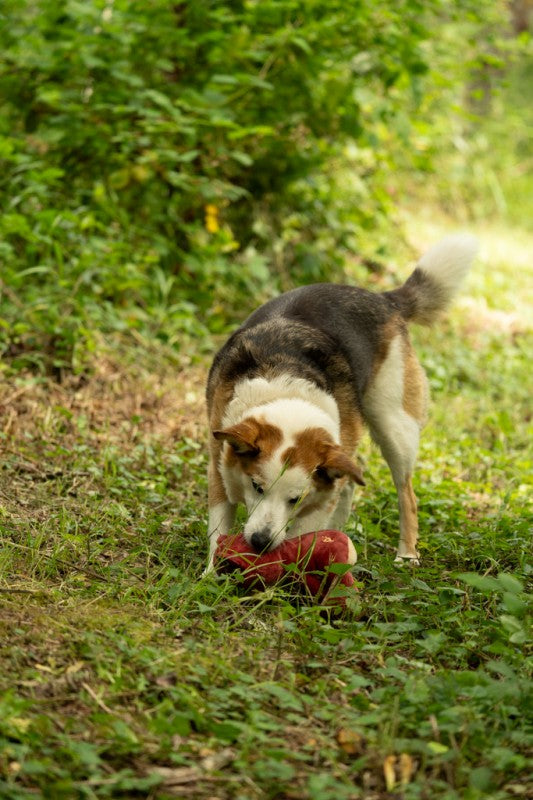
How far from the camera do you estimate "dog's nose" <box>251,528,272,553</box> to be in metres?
4.03

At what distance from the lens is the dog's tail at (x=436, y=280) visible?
18.3 feet

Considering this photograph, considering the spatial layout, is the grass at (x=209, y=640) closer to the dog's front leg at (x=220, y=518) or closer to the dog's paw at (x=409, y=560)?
the dog's paw at (x=409, y=560)

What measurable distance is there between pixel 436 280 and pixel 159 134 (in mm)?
2762

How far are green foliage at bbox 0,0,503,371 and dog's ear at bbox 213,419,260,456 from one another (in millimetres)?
2280

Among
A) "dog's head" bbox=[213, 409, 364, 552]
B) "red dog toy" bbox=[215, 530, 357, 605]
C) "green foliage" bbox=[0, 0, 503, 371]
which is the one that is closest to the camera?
"red dog toy" bbox=[215, 530, 357, 605]

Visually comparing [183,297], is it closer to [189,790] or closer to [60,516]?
[60,516]

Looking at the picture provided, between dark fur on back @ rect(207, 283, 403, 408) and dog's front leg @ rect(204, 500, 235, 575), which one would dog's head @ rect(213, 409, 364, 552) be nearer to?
dog's front leg @ rect(204, 500, 235, 575)

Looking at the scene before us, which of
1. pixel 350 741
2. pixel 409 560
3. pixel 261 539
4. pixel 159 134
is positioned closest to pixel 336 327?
pixel 409 560

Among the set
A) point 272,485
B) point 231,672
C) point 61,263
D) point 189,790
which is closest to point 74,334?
point 61,263

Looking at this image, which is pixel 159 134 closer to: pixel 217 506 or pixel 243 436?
pixel 217 506

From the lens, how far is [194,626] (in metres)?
3.55

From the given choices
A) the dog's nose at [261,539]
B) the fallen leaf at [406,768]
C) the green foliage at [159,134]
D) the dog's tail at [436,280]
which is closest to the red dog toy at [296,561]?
the dog's nose at [261,539]

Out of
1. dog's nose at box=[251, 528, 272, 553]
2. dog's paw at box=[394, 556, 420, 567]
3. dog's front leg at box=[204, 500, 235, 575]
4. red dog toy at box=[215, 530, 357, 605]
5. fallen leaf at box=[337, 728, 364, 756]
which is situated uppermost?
fallen leaf at box=[337, 728, 364, 756]

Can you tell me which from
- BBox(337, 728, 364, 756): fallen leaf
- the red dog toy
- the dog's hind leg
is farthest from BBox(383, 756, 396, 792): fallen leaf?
the dog's hind leg
